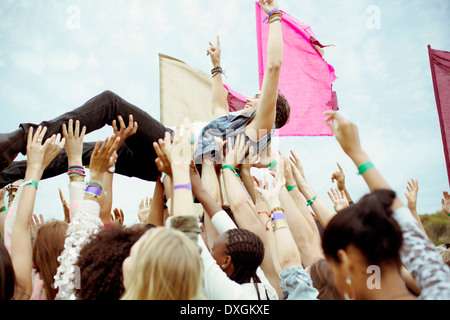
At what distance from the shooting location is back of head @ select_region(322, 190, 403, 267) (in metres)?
1.46

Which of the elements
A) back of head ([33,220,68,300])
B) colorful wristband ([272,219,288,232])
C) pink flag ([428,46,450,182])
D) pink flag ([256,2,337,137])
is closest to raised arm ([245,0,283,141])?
colorful wristband ([272,219,288,232])

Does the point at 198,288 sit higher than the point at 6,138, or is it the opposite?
the point at 6,138

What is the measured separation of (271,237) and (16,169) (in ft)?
8.75

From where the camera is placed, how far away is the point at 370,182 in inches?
69.8

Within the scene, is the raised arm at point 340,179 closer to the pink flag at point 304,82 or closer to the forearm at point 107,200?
the pink flag at point 304,82

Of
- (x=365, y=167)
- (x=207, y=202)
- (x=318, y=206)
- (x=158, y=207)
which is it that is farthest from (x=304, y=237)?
A: (x=158, y=207)

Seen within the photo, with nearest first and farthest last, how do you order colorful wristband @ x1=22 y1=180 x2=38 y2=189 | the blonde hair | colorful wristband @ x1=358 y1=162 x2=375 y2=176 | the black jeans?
the blonde hair
colorful wristband @ x1=358 y1=162 x2=375 y2=176
colorful wristband @ x1=22 y1=180 x2=38 y2=189
the black jeans

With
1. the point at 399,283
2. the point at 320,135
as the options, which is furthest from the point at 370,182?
the point at 320,135

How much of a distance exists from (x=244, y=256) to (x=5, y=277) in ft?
3.63

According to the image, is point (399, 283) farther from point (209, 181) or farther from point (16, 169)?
point (16, 169)

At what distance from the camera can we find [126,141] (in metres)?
3.38

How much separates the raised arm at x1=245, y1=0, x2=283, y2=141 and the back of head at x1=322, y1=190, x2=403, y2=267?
1508 millimetres

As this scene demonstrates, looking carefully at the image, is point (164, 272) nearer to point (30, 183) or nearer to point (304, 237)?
point (30, 183)

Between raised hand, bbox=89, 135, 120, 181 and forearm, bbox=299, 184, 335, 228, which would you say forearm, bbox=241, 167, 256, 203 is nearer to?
forearm, bbox=299, 184, 335, 228
